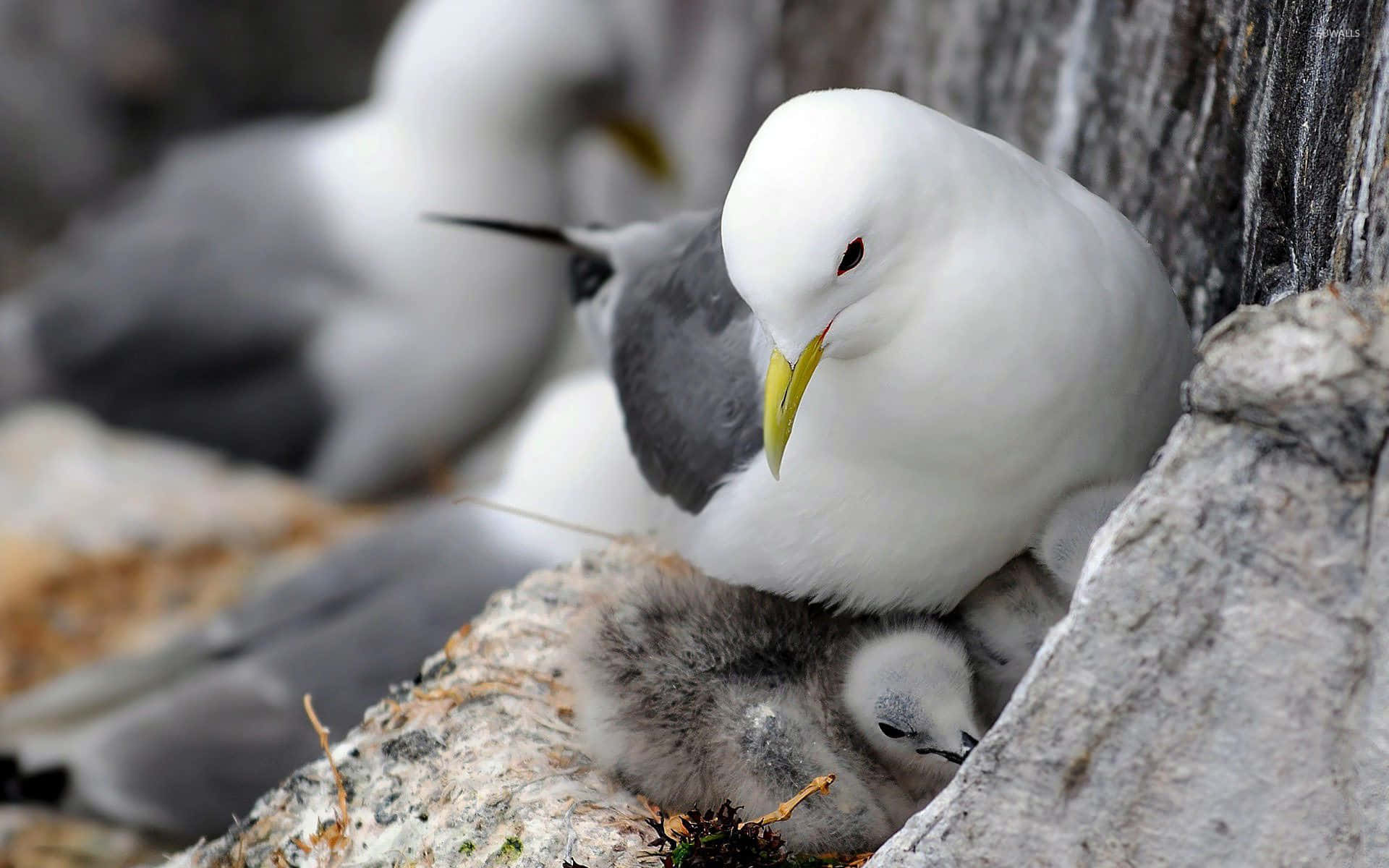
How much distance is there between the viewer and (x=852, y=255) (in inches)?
55.3

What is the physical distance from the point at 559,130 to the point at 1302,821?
108 inches

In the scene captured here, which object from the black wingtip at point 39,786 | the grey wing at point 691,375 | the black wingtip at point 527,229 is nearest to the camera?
the grey wing at point 691,375

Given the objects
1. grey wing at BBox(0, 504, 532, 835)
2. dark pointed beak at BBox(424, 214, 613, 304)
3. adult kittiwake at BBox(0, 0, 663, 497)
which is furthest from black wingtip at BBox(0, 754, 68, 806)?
adult kittiwake at BBox(0, 0, 663, 497)

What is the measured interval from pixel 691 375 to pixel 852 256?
493mm

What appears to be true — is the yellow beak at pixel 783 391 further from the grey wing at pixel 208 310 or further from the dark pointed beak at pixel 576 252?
the grey wing at pixel 208 310

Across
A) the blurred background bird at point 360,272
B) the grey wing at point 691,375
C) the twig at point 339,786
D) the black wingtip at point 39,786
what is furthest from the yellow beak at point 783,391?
the blurred background bird at point 360,272

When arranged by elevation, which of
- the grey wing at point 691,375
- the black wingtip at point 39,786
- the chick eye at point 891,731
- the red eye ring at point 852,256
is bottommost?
the black wingtip at point 39,786

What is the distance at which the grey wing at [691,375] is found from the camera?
1.78 metres

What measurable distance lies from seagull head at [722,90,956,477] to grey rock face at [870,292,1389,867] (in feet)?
1.05

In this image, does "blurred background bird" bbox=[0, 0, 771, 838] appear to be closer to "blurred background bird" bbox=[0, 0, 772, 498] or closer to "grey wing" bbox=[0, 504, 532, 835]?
"blurred background bird" bbox=[0, 0, 772, 498]

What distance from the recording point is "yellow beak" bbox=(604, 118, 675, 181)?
12.2 feet

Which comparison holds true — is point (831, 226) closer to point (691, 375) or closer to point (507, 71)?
point (691, 375)

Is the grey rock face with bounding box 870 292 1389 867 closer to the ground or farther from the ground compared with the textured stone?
farther from the ground

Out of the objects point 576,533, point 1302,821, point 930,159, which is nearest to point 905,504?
point 930,159
